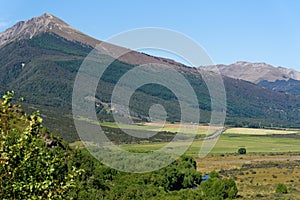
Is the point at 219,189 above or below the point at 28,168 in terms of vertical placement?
below

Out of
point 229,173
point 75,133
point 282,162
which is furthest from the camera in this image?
point 75,133

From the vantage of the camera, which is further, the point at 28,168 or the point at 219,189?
the point at 219,189

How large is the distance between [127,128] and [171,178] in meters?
88.1

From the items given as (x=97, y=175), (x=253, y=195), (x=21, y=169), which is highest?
(x=21, y=169)

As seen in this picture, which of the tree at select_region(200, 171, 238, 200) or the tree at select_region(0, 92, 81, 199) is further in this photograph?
the tree at select_region(200, 171, 238, 200)

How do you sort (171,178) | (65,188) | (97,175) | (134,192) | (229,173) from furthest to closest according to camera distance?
(229,173), (171,178), (97,175), (134,192), (65,188)

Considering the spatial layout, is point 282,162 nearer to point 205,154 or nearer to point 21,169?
point 205,154

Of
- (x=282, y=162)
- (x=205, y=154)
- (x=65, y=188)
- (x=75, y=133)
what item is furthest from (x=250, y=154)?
(x=65, y=188)

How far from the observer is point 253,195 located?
283 ft

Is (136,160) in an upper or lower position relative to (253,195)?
upper

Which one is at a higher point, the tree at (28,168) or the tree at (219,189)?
the tree at (28,168)

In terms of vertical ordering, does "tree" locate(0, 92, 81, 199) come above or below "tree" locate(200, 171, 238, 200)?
above

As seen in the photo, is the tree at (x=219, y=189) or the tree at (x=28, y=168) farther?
the tree at (x=219, y=189)

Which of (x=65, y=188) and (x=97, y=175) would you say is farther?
(x=97, y=175)
